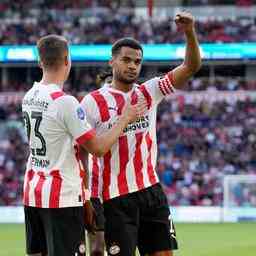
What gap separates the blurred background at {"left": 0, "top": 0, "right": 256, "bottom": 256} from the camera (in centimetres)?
2688

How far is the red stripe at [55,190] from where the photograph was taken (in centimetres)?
617

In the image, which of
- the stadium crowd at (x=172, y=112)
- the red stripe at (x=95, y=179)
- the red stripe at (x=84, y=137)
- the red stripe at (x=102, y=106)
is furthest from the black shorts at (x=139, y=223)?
the stadium crowd at (x=172, y=112)

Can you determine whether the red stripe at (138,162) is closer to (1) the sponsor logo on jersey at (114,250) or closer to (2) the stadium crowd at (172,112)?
(1) the sponsor logo on jersey at (114,250)

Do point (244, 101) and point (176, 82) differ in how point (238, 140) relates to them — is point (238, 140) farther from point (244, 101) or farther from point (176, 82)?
point (176, 82)

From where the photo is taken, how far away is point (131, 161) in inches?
279

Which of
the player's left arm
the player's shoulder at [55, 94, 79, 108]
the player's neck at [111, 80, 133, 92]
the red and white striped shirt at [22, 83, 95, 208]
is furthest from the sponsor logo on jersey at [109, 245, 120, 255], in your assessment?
the player's shoulder at [55, 94, 79, 108]

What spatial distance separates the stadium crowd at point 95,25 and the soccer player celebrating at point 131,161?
2596cm

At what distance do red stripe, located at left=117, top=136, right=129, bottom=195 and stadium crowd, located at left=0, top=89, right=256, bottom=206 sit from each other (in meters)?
19.0

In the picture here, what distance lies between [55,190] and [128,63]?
52.9 inches

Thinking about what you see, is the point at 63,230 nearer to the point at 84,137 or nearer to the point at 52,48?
the point at 84,137

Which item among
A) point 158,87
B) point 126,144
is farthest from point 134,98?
point 126,144

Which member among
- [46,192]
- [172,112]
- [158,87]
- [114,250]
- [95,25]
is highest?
[95,25]

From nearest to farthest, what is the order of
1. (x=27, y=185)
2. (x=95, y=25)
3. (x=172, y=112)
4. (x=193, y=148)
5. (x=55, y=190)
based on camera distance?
(x=55, y=190) < (x=27, y=185) < (x=193, y=148) < (x=172, y=112) < (x=95, y=25)

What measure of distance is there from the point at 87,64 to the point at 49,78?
2775cm
